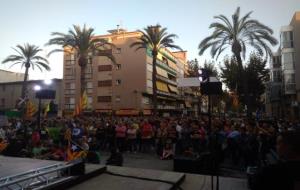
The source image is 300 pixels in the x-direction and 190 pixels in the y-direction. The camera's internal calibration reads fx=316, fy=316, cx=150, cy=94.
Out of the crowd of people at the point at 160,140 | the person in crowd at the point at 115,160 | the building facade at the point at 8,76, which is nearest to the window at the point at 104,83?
the building facade at the point at 8,76

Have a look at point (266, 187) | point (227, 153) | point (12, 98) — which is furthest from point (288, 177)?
point (12, 98)

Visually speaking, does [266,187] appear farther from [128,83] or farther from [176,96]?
[176,96]

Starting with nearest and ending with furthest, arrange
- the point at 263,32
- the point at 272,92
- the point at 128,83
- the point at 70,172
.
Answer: the point at 70,172 < the point at 263,32 < the point at 128,83 < the point at 272,92

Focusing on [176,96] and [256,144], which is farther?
[176,96]

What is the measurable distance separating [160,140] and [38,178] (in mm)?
10063

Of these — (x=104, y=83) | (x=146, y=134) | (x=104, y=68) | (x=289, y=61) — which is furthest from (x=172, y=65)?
(x=146, y=134)

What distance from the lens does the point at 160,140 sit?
622 inches

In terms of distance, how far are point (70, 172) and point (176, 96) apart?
65.3m

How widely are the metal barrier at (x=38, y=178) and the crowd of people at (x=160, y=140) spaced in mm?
3448

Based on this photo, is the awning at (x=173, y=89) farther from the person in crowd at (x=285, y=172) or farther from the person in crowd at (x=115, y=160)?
the person in crowd at (x=285, y=172)

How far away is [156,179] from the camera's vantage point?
736 cm

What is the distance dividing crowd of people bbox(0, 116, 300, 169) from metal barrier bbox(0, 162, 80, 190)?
11.3 ft

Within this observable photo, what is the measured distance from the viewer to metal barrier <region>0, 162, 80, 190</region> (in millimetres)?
5512

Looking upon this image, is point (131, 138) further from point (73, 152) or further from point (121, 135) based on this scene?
point (73, 152)
